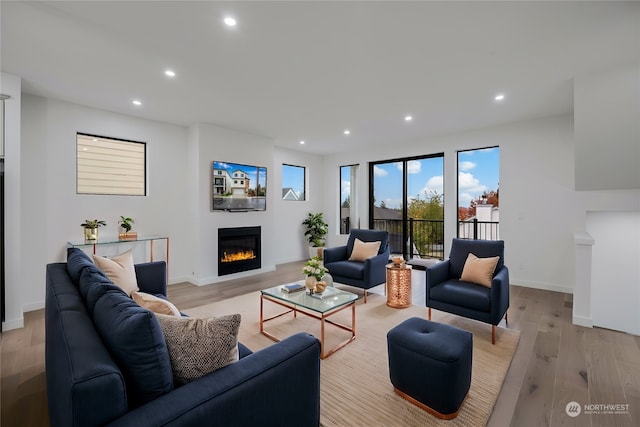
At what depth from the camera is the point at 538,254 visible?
4.69 m

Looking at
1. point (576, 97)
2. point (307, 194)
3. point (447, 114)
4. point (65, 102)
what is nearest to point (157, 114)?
point (65, 102)

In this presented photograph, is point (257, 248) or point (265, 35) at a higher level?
point (265, 35)

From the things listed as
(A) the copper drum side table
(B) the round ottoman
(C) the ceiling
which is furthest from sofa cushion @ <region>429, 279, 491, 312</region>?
(C) the ceiling

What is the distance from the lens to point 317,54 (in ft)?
9.09

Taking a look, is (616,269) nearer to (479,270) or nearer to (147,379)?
Answer: (479,270)

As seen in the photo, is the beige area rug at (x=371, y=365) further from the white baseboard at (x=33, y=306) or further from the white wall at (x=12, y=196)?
the white baseboard at (x=33, y=306)

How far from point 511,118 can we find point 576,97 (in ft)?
4.61

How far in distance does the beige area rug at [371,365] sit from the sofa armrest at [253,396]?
→ 1.95 feet

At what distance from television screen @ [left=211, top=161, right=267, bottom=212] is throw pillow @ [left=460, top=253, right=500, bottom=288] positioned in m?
3.90

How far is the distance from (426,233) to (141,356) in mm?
A: 6125

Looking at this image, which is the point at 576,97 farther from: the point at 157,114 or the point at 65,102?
the point at 65,102

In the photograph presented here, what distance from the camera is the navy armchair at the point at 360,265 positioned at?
13.2 ft

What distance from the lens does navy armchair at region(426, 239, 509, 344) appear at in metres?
2.78

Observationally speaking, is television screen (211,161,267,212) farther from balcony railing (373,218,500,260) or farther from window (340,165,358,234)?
balcony railing (373,218,500,260)
